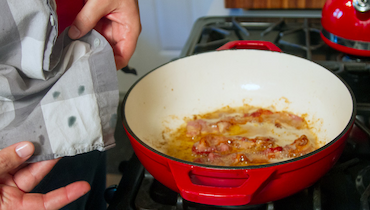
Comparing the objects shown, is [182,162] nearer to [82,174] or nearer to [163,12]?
[82,174]

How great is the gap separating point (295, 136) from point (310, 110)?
0.10 meters

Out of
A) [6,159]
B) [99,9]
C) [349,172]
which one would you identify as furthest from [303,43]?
[6,159]

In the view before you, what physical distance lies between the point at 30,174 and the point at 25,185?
2 cm

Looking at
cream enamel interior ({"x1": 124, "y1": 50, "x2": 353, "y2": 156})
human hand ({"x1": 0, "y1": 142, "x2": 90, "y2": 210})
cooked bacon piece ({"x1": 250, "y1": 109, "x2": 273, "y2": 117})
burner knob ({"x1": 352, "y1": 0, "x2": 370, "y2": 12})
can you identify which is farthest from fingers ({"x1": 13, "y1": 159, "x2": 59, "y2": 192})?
burner knob ({"x1": 352, "y1": 0, "x2": 370, "y2": 12})

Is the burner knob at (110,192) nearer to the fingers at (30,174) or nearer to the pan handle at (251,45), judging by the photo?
the fingers at (30,174)

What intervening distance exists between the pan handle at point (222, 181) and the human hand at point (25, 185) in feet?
0.51

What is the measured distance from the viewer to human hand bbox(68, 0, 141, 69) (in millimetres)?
510

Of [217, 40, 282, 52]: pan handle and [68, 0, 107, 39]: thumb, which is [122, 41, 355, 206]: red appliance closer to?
[217, 40, 282, 52]: pan handle

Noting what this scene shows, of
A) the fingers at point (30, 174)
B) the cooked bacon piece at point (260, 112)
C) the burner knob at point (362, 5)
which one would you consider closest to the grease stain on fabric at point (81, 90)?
the fingers at point (30, 174)

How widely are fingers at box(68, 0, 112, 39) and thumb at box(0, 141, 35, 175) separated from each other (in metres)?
0.18

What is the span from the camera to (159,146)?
66 centimetres

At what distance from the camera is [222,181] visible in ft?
1.37

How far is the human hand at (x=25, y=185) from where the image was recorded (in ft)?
1.40

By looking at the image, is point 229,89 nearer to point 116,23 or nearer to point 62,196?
point 116,23
